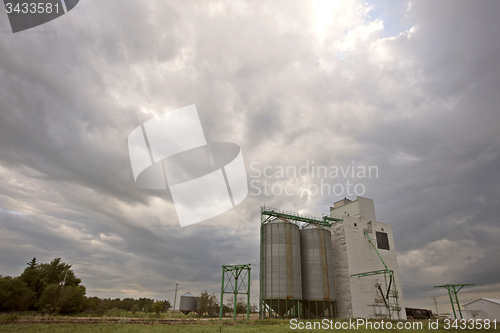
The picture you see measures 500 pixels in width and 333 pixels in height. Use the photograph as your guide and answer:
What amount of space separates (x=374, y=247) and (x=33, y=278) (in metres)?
68.3

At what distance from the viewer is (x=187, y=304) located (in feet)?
220

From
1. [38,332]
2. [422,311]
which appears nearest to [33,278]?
[38,332]

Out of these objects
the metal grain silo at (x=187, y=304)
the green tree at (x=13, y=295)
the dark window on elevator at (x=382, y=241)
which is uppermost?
the dark window on elevator at (x=382, y=241)

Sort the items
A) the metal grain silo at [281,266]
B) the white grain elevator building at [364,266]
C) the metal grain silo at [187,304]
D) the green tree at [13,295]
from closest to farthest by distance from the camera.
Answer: the metal grain silo at [281,266] → the green tree at [13,295] → the white grain elevator building at [364,266] → the metal grain silo at [187,304]

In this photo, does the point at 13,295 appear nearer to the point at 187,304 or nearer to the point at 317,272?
the point at 187,304

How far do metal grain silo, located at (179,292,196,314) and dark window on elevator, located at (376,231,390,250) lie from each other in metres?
47.3

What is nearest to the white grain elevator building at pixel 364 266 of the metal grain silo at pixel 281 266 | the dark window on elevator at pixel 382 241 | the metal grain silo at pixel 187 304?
the dark window on elevator at pixel 382 241

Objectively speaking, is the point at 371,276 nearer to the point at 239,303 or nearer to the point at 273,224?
the point at 273,224

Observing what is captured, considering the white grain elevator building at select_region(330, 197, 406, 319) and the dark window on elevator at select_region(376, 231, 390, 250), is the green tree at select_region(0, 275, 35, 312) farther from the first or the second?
the dark window on elevator at select_region(376, 231, 390, 250)

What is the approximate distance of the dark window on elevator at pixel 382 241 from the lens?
2136 inches

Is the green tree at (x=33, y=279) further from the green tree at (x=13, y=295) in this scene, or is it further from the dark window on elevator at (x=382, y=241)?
the dark window on elevator at (x=382, y=241)

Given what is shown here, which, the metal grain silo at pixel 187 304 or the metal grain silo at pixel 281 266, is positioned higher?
the metal grain silo at pixel 281 266

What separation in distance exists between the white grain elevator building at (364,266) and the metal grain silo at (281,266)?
11102 mm

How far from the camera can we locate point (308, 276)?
148 ft
